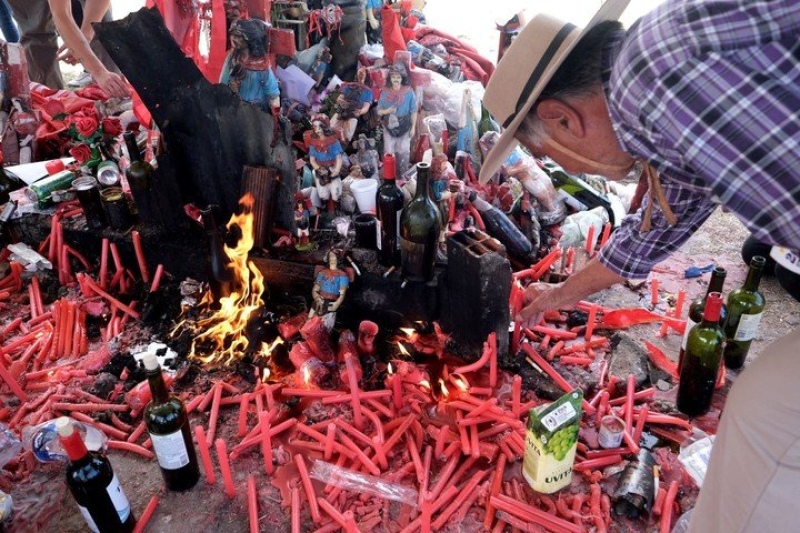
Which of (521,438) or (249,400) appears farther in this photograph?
(249,400)

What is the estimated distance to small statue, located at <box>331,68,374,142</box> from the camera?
481 cm

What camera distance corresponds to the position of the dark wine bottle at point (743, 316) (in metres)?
2.86

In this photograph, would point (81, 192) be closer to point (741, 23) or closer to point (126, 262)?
point (126, 262)

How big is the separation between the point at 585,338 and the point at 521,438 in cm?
102

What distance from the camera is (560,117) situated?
1.65 metres

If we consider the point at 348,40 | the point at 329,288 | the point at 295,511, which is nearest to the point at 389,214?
the point at 329,288

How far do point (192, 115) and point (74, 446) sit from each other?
2.58 metres

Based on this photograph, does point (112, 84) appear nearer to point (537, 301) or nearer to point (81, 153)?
point (81, 153)

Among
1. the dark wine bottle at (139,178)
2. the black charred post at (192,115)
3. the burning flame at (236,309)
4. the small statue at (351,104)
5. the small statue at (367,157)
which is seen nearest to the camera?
the burning flame at (236,309)

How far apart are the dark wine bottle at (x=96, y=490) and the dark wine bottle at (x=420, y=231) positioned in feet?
5.96

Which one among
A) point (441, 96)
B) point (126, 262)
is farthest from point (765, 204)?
point (441, 96)

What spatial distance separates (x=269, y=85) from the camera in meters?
4.23

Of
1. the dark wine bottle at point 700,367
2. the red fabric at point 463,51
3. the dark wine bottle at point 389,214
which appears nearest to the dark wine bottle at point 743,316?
the dark wine bottle at point 700,367

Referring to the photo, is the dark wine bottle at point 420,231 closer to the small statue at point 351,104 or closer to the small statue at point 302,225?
the small statue at point 302,225
